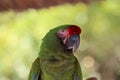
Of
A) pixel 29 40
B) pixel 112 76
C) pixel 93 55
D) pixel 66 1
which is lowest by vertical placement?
pixel 112 76

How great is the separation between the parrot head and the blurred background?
0.04 metres

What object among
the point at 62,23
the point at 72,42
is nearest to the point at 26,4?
the point at 62,23

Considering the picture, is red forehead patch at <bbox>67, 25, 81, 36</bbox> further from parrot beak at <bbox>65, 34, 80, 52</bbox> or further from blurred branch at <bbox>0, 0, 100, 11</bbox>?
blurred branch at <bbox>0, 0, 100, 11</bbox>

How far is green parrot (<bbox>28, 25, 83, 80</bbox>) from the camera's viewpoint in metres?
1.49

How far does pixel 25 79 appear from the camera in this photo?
5.33 feet

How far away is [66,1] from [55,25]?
0.48 ft

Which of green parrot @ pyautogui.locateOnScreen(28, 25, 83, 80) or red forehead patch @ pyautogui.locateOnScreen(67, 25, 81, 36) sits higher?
red forehead patch @ pyautogui.locateOnScreen(67, 25, 81, 36)

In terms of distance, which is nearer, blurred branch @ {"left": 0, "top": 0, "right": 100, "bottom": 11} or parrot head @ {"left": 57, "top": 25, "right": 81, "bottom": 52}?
parrot head @ {"left": 57, "top": 25, "right": 81, "bottom": 52}

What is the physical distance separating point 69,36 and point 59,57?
124mm

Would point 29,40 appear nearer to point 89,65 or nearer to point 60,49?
point 60,49

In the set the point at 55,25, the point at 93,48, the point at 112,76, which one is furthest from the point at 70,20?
the point at 112,76

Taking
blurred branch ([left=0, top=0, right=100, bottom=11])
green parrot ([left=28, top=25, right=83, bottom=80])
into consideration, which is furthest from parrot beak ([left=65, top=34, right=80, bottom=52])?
blurred branch ([left=0, top=0, right=100, bottom=11])

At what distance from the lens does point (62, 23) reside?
64.2 inches

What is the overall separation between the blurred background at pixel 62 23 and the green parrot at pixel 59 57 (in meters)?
0.06
